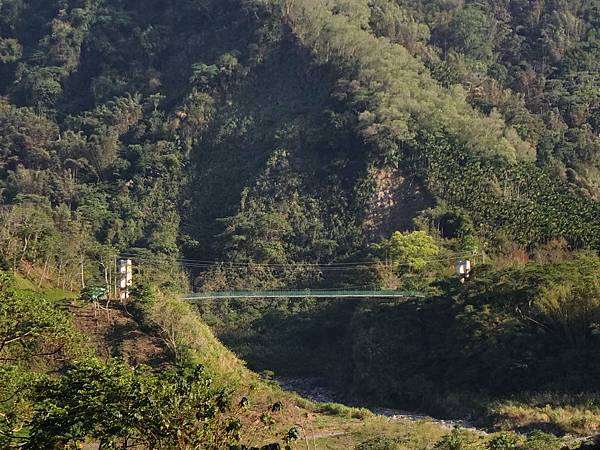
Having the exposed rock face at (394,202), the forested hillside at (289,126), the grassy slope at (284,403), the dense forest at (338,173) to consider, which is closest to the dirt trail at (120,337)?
the grassy slope at (284,403)

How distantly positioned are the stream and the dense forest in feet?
2.70

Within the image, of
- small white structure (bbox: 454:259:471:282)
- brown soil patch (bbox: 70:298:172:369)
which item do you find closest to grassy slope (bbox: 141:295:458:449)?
brown soil patch (bbox: 70:298:172:369)

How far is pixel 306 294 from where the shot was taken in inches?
1651

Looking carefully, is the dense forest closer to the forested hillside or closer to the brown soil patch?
the forested hillside

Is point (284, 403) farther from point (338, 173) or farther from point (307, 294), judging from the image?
point (338, 173)

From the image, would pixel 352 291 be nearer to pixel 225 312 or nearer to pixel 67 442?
pixel 225 312

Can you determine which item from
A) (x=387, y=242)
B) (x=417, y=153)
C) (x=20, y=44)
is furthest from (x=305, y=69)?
(x=20, y=44)

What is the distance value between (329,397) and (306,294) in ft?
18.8

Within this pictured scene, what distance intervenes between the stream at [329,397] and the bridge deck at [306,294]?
356 cm

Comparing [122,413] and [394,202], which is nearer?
[122,413]

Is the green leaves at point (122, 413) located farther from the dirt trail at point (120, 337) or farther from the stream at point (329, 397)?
the stream at point (329, 397)

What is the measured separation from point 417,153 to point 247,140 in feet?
34.5

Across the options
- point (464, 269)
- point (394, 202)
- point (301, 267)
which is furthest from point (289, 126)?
point (464, 269)

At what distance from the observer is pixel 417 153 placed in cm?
4812
